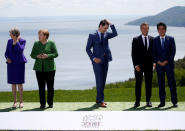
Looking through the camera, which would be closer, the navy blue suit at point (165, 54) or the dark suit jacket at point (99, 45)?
the navy blue suit at point (165, 54)

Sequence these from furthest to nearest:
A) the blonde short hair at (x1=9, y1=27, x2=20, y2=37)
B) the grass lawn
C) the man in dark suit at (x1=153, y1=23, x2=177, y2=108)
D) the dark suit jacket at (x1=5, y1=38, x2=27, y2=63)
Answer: the grass lawn, the dark suit jacket at (x1=5, y1=38, x2=27, y2=63), the blonde short hair at (x1=9, y1=27, x2=20, y2=37), the man in dark suit at (x1=153, y1=23, x2=177, y2=108)

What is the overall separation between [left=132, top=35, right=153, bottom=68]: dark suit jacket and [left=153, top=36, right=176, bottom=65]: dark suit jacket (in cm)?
14

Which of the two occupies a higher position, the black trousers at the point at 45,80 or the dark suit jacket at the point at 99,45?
the dark suit jacket at the point at 99,45

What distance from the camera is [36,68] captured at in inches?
375

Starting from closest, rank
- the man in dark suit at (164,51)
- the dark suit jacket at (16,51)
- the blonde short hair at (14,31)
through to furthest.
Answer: the man in dark suit at (164,51), the blonde short hair at (14,31), the dark suit jacket at (16,51)

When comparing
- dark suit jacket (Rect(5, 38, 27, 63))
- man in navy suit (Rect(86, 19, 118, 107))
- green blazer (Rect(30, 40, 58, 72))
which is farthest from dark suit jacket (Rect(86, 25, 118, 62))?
dark suit jacket (Rect(5, 38, 27, 63))

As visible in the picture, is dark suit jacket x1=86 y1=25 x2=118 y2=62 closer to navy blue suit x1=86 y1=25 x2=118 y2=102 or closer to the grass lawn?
navy blue suit x1=86 y1=25 x2=118 y2=102

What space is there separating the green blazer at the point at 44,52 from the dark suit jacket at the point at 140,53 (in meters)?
1.79

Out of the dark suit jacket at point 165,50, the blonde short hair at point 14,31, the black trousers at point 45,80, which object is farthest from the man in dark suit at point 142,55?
the blonde short hair at point 14,31

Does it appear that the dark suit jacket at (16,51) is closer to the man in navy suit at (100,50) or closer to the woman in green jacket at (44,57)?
the woman in green jacket at (44,57)

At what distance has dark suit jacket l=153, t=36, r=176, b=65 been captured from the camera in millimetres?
9273

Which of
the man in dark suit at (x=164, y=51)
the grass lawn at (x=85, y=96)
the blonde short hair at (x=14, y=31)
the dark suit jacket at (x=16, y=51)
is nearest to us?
the man in dark suit at (x=164, y=51)

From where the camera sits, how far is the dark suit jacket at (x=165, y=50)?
927 centimetres

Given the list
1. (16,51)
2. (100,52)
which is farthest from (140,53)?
(16,51)
